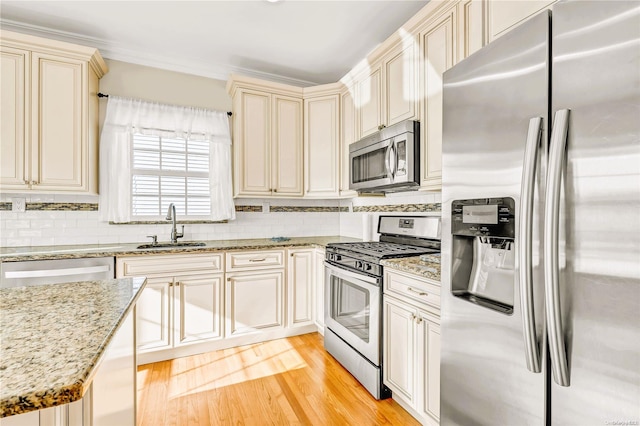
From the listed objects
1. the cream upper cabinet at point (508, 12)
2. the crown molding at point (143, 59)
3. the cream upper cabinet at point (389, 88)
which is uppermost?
the crown molding at point (143, 59)

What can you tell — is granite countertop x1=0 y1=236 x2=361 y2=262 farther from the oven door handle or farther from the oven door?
the oven door

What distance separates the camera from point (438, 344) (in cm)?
156

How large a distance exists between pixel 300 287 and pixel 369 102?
179 centimetres

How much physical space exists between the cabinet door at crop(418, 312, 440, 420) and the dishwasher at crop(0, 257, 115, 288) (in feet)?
7.27

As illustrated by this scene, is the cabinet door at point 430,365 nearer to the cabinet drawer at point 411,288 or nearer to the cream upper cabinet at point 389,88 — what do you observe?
the cabinet drawer at point 411,288

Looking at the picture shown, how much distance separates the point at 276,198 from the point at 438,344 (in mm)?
2269

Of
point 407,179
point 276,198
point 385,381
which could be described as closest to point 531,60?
point 407,179

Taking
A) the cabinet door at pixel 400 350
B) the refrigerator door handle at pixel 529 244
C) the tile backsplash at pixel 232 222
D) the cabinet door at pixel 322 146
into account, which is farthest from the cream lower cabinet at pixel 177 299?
the refrigerator door handle at pixel 529 244

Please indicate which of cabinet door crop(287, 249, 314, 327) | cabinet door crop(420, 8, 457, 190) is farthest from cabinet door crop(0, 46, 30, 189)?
cabinet door crop(420, 8, 457, 190)

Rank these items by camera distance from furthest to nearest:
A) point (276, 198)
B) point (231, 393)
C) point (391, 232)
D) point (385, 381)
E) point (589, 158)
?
point (276, 198) → point (391, 232) → point (231, 393) → point (385, 381) → point (589, 158)

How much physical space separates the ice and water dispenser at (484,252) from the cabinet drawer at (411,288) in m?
0.29

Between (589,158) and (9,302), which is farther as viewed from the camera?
(9,302)

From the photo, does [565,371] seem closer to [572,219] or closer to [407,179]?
[572,219]

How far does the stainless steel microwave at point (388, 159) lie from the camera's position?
7.07 feet
